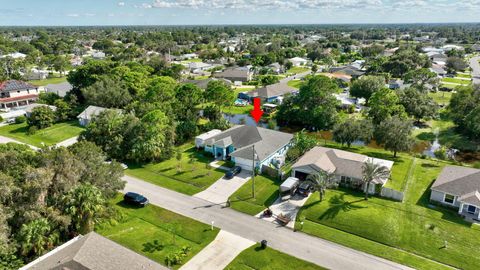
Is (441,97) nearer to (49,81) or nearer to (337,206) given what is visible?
(337,206)

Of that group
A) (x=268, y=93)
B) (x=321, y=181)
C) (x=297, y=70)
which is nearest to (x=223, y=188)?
(x=321, y=181)

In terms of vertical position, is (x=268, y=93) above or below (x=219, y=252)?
above

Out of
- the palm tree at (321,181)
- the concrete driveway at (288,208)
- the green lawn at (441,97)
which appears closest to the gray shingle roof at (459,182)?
the palm tree at (321,181)

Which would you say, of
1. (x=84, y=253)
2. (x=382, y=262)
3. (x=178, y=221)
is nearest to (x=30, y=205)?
(x=84, y=253)

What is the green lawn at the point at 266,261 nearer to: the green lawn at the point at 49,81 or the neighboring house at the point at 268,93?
the neighboring house at the point at 268,93

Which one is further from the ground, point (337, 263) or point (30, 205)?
point (30, 205)

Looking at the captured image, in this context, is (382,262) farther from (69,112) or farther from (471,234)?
(69,112)
